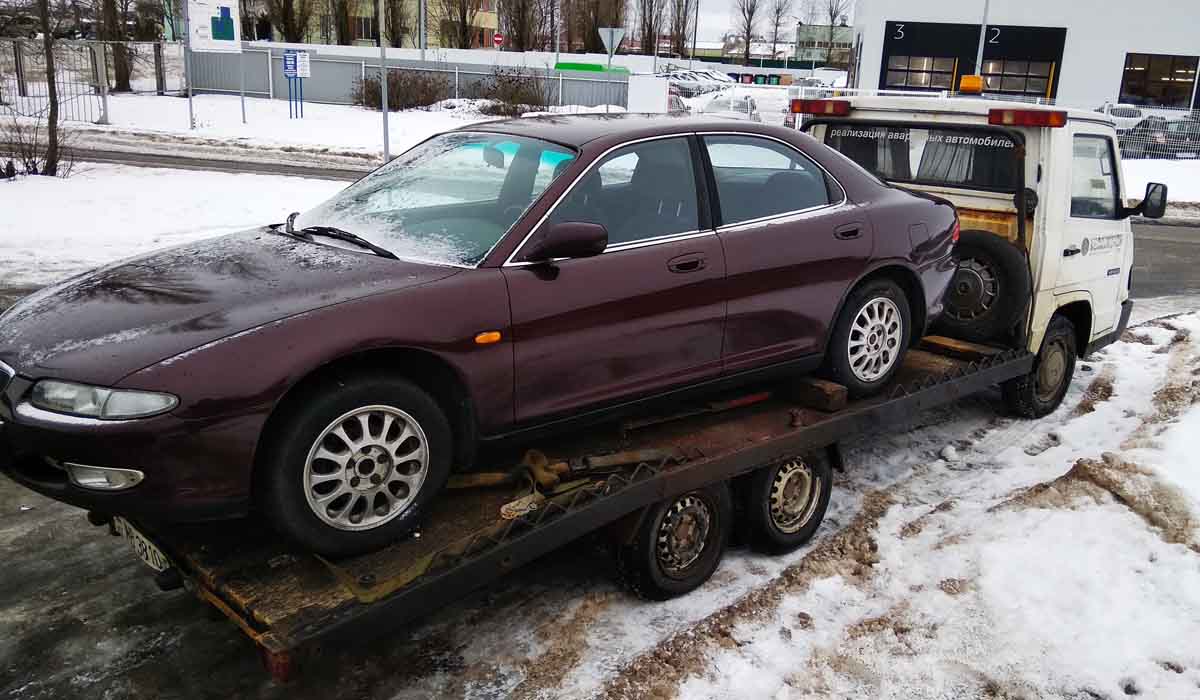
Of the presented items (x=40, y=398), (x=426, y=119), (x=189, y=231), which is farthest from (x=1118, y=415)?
(x=426, y=119)

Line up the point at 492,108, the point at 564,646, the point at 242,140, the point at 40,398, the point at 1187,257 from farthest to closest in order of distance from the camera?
1. the point at 492,108
2. the point at 242,140
3. the point at 1187,257
4. the point at 564,646
5. the point at 40,398

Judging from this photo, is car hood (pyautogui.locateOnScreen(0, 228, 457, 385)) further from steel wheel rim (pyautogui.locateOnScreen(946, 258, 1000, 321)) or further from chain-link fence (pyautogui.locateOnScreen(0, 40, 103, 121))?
chain-link fence (pyautogui.locateOnScreen(0, 40, 103, 121))

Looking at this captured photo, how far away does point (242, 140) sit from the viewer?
78.2 feet

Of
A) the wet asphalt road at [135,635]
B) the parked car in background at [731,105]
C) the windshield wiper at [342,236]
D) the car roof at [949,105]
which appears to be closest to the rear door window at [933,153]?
the car roof at [949,105]

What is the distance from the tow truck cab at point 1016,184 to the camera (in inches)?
234

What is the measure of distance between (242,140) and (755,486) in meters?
22.5

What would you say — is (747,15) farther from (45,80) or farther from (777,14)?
(45,80)

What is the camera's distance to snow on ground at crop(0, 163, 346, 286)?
10289 millimetres

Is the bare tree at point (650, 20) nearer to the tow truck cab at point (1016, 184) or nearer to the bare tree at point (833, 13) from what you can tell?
the bare tree at point (833, 13)

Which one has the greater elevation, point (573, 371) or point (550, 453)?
point (573, 371)

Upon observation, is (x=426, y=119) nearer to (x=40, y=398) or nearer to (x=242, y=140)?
(x=242, y=140)

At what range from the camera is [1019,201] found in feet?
19.4

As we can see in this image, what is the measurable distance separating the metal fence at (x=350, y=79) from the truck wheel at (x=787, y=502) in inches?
1175

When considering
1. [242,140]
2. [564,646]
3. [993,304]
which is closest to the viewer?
[564,646]
